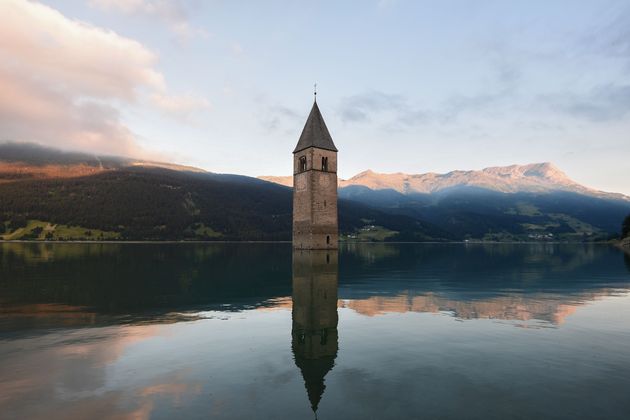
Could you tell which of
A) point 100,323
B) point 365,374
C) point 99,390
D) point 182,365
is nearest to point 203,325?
point 100,323

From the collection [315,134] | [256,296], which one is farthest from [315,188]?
[256,296]

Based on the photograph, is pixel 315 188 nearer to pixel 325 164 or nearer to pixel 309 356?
pixel 325 164

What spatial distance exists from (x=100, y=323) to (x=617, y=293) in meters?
43.3

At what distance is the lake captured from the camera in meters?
11.9

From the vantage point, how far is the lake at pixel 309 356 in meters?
11.9

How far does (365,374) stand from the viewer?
14.7 m

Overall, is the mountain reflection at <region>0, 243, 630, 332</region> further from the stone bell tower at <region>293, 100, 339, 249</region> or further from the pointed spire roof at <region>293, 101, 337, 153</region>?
the pointed spire roof at <region>293, 101, 337, 153</region>

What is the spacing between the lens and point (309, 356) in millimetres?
17266

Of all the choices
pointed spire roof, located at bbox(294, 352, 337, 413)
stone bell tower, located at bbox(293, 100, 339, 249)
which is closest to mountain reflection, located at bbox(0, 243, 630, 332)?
pointed spire roof, located at bbox(294, 352, 337, 413)

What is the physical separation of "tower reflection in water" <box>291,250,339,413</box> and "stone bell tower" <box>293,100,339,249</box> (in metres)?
45.6

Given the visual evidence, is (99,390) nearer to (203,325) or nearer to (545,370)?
(203,325)

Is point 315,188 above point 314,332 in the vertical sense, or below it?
above

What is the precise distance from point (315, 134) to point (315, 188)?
13.0 metres

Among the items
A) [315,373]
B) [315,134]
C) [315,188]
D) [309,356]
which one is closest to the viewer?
[315,373]
